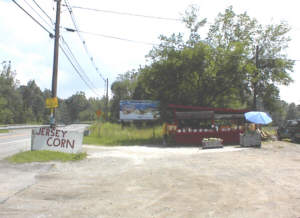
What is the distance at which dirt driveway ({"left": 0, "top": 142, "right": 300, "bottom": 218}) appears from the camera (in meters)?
5.36

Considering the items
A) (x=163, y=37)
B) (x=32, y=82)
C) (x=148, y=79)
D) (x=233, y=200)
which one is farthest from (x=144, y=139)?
(x=32, y=82)

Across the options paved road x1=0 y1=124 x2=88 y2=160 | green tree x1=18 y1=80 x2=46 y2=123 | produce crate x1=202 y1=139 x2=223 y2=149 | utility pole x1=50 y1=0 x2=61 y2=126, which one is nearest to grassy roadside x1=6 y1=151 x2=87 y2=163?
paved road x1=0 y1=124 x2=88 y2=160

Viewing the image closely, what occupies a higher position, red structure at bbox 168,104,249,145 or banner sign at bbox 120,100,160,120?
banner sign at bbox 120,100,160,120

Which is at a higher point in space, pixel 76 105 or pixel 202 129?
pixel 76 105

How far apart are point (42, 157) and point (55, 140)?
1507mm

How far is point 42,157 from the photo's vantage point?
1171 cm

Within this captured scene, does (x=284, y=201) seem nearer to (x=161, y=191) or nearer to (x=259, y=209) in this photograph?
(x=259, y=209)

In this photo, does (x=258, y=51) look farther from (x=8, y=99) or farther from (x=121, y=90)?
(x=8, y=99)

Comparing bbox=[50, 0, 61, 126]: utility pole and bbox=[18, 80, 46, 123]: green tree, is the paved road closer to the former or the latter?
bbox=[50, 0, 61, 126]: utility pole

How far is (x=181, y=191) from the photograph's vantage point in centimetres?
687

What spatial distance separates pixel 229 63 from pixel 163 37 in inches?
251

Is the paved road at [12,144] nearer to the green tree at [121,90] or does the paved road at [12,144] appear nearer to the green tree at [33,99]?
the green tree at [121,90]

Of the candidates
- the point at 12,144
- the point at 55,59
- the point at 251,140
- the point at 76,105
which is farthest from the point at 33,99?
the point at 251,140

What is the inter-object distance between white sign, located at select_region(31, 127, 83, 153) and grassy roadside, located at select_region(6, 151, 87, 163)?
53 cm
